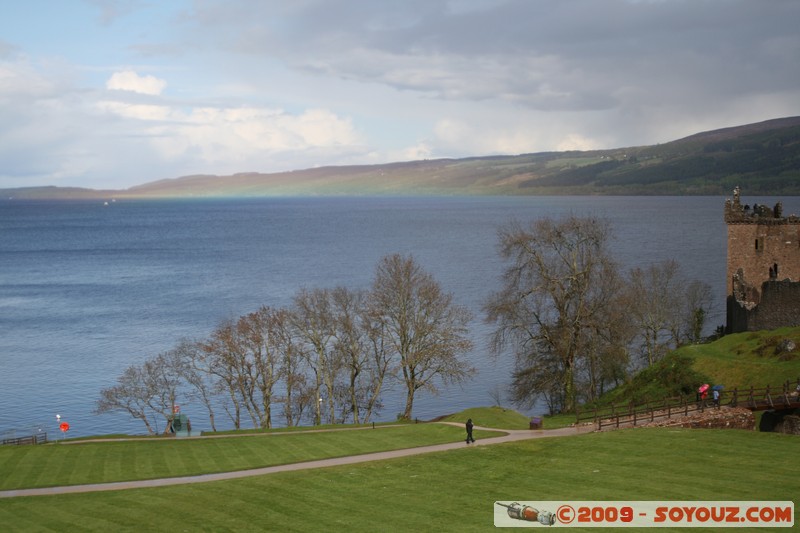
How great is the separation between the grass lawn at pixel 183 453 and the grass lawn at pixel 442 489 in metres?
3.35

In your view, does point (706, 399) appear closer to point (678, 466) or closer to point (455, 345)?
point (678, 466)

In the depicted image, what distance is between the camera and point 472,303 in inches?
3748

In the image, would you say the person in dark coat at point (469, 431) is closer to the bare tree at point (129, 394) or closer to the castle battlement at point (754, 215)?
the bare tree at point (129, 394)

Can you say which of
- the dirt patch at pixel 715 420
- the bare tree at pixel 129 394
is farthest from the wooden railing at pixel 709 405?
the bare tree at pixel 129 394

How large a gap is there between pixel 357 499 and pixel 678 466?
12.1 meters

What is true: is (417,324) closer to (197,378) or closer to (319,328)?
(319,328)

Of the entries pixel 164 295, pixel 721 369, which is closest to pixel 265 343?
pixel 721 369

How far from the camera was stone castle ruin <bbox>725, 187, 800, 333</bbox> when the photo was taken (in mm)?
60656

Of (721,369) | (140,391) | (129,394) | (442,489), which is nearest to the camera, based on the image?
(442,489)

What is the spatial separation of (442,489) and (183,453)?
576 inches

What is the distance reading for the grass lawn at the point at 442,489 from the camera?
27.5 meters

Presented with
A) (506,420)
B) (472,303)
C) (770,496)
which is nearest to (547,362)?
(506,420)

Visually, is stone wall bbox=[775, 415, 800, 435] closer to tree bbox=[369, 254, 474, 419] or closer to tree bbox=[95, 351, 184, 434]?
tree bbox=[369, 254, 474, 419]

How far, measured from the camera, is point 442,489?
1206 inches
